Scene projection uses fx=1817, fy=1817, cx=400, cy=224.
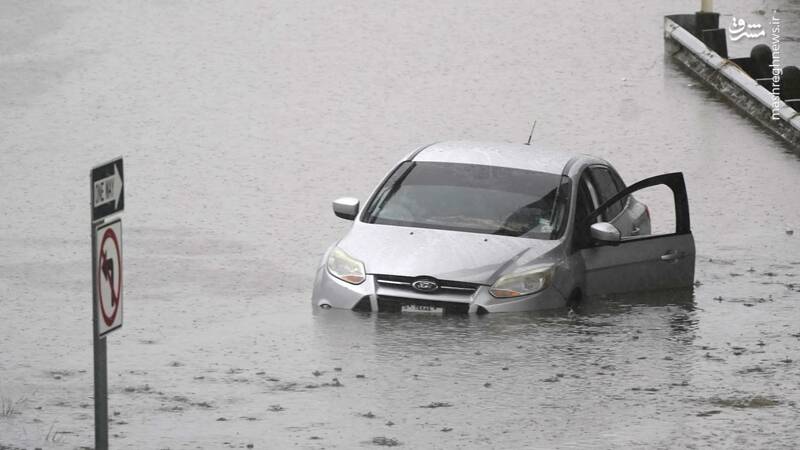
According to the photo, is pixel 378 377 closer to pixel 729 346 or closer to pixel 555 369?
pixel 555 369

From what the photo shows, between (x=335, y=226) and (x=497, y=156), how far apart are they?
3258 mm

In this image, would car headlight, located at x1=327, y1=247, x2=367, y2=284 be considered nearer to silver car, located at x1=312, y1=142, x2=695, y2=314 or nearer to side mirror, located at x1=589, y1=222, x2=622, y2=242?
silver car, located at x1=312, y1=142, x2=695, y2=314

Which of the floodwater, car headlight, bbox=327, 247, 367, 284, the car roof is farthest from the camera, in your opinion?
the car roof

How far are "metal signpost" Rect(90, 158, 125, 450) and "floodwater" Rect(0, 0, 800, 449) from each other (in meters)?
1.69

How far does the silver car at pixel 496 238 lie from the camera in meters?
14.4

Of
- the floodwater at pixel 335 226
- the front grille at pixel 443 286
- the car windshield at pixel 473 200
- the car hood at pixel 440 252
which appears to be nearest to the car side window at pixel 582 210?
the car windshield at pixel 473 200

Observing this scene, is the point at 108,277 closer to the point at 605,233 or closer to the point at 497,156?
the point at 605,233

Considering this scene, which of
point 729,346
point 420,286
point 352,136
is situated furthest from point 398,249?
point 352,136

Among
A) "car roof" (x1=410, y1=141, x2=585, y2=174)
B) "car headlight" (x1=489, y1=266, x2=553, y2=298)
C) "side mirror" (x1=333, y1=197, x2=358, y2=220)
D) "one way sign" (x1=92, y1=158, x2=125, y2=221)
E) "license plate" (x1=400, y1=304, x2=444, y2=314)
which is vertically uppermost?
"one way sign" (x1=92, y1=158, x2=125, y2=221)

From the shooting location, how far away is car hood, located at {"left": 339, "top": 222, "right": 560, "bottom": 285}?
14.4 metres

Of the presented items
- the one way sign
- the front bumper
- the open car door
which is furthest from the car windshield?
the one way sign

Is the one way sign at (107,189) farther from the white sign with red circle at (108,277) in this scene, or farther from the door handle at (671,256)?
the door handle at (671,256)

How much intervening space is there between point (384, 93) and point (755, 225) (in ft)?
28.9

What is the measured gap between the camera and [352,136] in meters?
24.4
